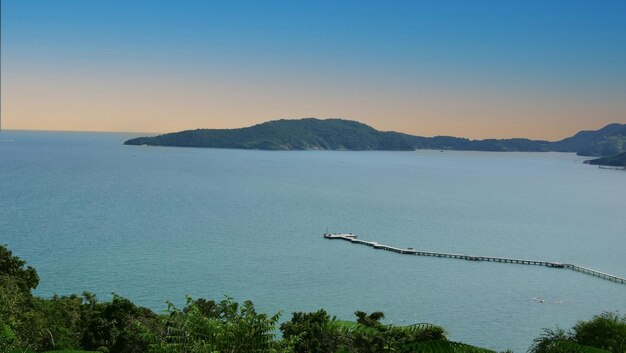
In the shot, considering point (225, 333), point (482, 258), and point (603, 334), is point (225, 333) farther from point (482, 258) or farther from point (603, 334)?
point (482, 258)

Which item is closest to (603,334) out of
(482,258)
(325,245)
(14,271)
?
(14,271)

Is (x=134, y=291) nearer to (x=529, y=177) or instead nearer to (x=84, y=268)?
(x=84, y=268)

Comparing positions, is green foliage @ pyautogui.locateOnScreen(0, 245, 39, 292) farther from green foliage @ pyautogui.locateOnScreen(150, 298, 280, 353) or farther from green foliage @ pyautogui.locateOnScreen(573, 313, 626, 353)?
green foliage @ pyautogui.locateOnScreen(573, 313, 626, 353)

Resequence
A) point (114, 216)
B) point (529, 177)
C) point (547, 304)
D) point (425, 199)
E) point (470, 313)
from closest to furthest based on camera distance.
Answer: point (470, 313) → point (547, 304) → point (114, 216) → point (425, 199) → point (529, 177)

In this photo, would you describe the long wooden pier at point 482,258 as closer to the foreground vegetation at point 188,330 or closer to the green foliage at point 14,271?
the foreground vegetation at point 188,330

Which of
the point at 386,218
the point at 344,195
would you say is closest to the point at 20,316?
the point at 386,218

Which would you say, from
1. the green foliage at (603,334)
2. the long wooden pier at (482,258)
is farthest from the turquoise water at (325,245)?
the green foliage at (603,334)
